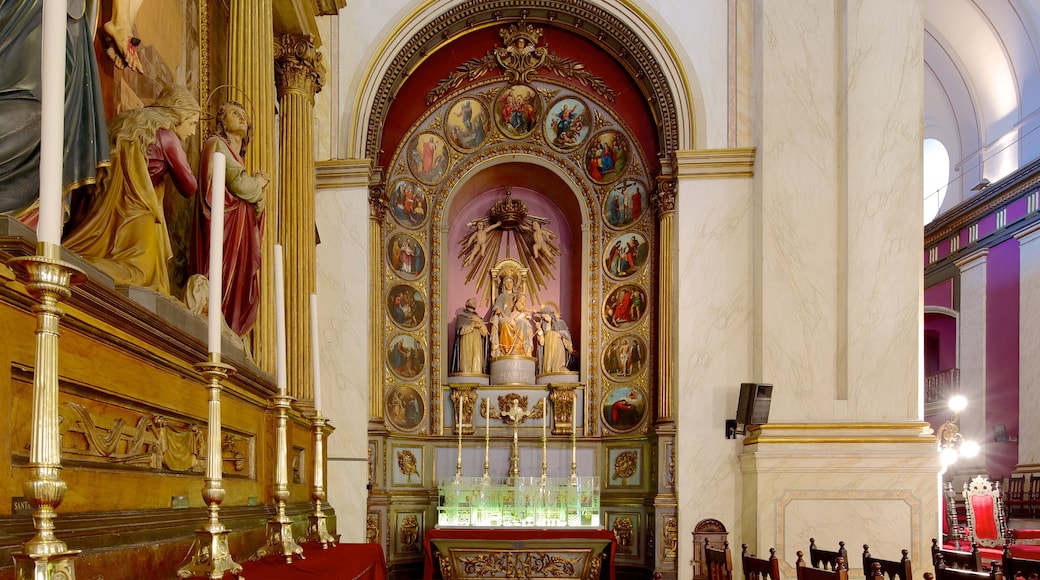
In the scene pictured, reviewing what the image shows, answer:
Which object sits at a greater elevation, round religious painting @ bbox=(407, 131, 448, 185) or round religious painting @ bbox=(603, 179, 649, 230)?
round religious painting @ bbox=(407, 131, 448, 185)

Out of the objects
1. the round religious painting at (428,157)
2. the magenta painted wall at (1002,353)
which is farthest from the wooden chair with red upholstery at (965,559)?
the magenta painted wall at (1002,353)

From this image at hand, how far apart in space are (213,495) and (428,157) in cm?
1155

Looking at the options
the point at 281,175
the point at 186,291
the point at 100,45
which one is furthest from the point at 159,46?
the point at 281,175

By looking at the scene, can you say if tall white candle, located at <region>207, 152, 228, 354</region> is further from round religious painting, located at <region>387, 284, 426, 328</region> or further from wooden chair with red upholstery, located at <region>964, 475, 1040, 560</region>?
wooden chair with red upholstery, located at <region>964, 475, 1040, 560</region>

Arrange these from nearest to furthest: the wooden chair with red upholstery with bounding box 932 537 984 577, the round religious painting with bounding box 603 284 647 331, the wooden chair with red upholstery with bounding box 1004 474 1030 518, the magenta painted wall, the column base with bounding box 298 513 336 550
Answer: the column base with bounding box 298 513 336 550 → the wooden chair with red upholstery with bounding box 932 537 984 577 → the round religious painting with bounding box 603 284 647 331 → the wooden chair with red upholstery with bounding box 1004 474 1030 518 → the magenta painted wall

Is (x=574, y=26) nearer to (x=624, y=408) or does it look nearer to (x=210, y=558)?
(x=624, y=408)

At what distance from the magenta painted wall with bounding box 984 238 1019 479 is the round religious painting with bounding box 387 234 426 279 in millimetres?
10552

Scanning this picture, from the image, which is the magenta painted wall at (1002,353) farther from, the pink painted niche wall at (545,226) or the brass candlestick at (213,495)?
the brass candlestick at (213,495)

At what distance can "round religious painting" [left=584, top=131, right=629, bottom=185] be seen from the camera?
1388 cm

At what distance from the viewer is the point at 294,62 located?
317 inches

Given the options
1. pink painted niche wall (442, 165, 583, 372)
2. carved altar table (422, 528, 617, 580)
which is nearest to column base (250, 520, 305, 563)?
carved altar table (422, 528, 617, 580)

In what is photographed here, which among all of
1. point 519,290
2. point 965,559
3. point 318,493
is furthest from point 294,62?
point 519,290

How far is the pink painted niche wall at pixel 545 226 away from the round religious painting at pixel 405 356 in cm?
90

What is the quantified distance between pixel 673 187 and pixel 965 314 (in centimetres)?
881
